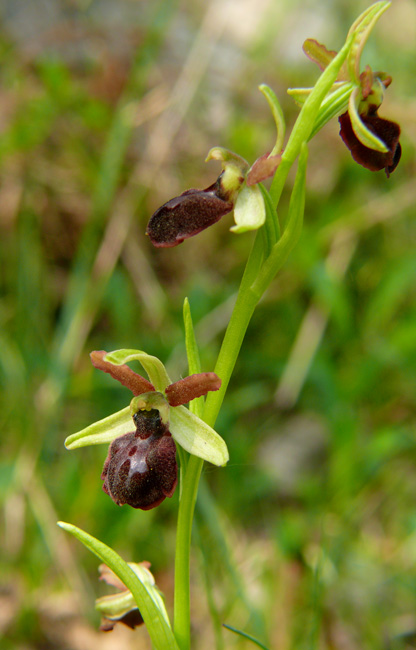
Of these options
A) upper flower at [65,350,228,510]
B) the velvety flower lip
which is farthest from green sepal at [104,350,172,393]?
the velvety flower lip

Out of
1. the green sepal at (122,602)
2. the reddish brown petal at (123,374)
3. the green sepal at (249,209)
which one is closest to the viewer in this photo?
the green sepal at (249,209)

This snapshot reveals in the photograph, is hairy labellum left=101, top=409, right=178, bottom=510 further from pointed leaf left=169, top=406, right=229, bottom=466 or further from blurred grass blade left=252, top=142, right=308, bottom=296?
blurred grass blade left=252, top=142, right=308, bottom=296

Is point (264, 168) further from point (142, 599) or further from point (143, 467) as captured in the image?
point (142, 599)

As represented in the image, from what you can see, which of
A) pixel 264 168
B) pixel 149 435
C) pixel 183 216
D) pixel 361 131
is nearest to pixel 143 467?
pixel 149 435

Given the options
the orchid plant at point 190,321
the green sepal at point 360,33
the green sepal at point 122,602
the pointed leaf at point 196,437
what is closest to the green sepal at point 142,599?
the orchid plant at point 190,321

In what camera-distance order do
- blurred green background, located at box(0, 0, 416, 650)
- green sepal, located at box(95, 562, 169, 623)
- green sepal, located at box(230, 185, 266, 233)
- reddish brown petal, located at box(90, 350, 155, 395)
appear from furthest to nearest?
blurred green background, located at box(0, 0, 416, 650) < green sepal, located at box(95, 562, 169, 623) < reddish brown petal, located at box(90, 350, 155, 395) < green sepal, located at box(230, 185, 266, 233)

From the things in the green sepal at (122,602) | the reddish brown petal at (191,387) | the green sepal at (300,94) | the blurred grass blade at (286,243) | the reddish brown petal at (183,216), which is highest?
the green sepal at (300,94)

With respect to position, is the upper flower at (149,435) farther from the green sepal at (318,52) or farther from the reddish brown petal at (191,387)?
the green sepal at (318,52)

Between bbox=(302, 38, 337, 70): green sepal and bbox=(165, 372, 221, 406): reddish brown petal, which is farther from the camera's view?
bbox=(302, 38, 337, 70): green sepal

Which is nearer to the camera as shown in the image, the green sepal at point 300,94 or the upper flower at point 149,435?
the upper flower at point 149,435
